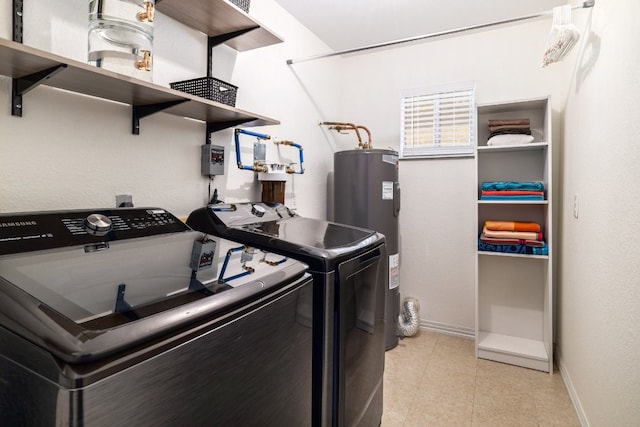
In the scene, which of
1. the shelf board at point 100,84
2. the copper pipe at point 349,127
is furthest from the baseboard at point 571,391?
the shelf board at point 100,84

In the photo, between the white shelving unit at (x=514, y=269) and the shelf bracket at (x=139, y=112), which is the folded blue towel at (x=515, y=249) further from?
the shelf bracket at (x=139, y=112)

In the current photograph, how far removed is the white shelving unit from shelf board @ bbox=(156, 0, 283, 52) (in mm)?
1732

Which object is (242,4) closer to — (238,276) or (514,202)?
(238,276)

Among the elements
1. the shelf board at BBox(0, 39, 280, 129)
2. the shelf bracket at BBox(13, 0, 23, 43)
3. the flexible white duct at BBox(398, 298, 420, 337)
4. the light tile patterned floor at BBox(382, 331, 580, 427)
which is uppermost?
the shelf bracket at BBox(13, 0, 23, 43)

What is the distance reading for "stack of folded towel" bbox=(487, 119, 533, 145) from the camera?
261 centimetres

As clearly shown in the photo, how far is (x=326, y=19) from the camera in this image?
277cm

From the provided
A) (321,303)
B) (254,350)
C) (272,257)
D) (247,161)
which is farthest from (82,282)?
(247,161)

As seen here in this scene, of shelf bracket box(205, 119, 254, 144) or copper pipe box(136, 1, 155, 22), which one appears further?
shelf bracket box(205, 119, 254, 144)

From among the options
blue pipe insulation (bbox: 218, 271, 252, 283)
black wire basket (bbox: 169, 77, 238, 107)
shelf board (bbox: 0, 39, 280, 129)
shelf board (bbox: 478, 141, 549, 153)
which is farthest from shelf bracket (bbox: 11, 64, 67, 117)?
shelf board (bbox: 478, 141, 549, 153)

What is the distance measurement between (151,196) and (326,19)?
2.01 m

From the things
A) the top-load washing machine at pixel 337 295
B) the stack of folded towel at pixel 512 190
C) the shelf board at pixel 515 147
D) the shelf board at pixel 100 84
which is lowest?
the top-load washing machine at pixel 337 295

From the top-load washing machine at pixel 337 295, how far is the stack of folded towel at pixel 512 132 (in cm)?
161

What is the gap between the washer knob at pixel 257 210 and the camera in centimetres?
180

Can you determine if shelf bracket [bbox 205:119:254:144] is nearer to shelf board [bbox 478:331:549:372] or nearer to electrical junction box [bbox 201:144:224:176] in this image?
electrical junction box [bbox 201:144:224:176]
